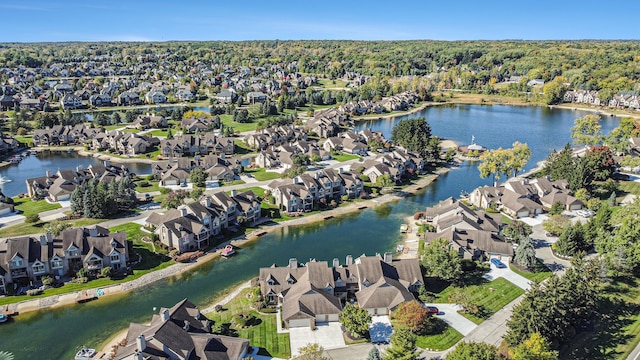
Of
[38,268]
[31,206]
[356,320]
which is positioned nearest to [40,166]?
[31,206]

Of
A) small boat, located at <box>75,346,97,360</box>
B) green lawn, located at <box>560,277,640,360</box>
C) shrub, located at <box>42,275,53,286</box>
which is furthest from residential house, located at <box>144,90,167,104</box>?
green lawn, located at <box>560,277,640,360</box>

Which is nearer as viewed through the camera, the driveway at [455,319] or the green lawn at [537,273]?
the driveway at [455,319]

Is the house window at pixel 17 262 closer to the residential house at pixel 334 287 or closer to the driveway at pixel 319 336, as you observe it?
the residential house at pixel 334 287

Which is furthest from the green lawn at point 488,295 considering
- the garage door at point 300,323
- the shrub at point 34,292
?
the shrub at point 34,292

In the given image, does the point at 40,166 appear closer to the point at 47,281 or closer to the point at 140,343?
the point at 47,281

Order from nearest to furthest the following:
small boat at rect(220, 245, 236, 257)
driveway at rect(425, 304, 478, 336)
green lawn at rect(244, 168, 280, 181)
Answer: driveway at rect(425, 304, 478, 336) < small boat at rect(220, 245, 236, 257) < green lawn at rect(244, 168, 280, 181)


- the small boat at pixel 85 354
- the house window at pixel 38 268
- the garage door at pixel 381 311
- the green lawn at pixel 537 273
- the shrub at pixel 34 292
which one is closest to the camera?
the small boat at pixel 85 354

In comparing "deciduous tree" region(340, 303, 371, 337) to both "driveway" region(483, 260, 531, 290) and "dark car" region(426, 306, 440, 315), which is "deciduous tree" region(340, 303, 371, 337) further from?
"driveway" region(483, 260, 531, 290)
